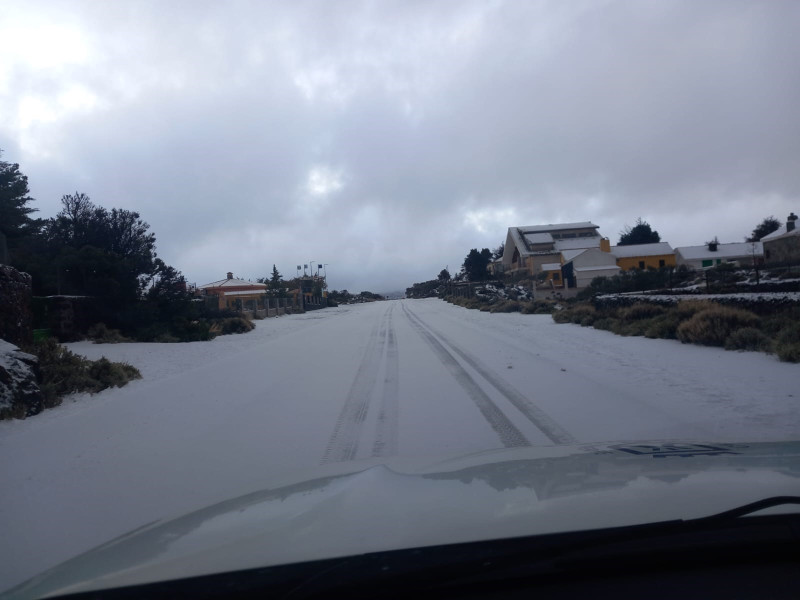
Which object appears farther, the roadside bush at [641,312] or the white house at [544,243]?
the white house at [544,243]

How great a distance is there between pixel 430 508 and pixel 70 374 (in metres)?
10.3

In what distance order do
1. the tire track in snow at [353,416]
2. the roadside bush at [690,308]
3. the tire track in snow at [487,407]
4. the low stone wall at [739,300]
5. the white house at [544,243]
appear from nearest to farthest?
the tire track in snow at [353,416], the tire track in snow at [487,407], the low stone wall at [739,300], the roadside bush at [690,308], the white house at [544,243]

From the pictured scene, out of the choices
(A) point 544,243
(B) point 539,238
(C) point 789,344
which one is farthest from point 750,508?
(B) point 539,238

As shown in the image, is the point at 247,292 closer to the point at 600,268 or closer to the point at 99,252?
the point at 600,268

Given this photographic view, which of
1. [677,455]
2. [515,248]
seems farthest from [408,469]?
[515,248]

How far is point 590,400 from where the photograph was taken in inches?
348

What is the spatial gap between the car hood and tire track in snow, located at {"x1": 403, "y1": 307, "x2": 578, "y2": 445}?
2.51 m

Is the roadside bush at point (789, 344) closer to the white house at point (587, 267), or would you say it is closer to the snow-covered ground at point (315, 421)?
the snow-covered ground at point (315, 421)

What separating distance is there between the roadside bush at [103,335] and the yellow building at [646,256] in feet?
162

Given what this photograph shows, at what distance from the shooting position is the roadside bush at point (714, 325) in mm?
13799

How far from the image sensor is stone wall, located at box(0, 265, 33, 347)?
12.3 meters

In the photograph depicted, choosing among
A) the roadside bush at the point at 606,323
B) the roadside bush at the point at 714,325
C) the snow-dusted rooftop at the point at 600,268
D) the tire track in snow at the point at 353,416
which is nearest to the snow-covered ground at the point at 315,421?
the tire track in snow at the point at 353,416

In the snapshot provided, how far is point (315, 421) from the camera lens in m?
8.12

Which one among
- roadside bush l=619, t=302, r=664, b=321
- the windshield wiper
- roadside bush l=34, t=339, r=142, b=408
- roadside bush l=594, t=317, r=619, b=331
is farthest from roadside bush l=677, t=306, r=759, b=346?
roadside bush l=34, t=339, r=142, b=408
